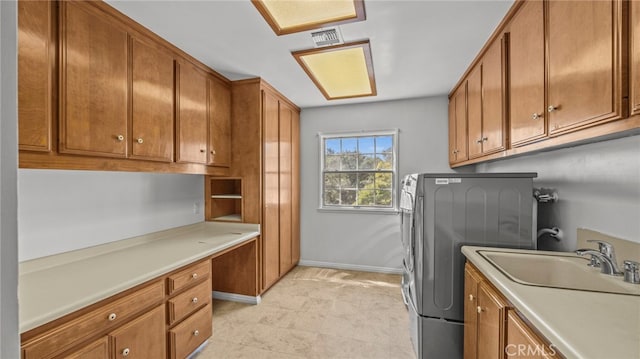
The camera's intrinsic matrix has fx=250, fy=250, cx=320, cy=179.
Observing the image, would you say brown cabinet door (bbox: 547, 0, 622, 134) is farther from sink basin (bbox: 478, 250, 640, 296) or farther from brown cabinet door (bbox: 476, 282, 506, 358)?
brown cabinet door (bbox: 476, 282, 506, 358)

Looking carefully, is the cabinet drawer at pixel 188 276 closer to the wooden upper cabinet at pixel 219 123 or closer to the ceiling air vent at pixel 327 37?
the wooden upper cabinet at pixel 219 123

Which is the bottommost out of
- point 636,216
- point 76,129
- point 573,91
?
point 636,216

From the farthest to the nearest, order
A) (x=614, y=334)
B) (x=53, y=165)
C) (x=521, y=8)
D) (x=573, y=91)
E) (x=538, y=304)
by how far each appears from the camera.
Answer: (x=521, y=8), (x=53, y=165), (x=573, y=91), (x=538, y=304), (x=614, y=334)

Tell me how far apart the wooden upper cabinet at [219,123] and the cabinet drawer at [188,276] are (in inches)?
40.2

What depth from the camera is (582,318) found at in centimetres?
86

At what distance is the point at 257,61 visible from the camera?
2377 millimetres

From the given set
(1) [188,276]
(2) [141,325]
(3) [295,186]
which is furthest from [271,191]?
(2) [141,325]

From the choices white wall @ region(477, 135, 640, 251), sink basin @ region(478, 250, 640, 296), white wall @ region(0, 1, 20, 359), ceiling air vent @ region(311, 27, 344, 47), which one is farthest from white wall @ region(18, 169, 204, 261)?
white wall @ region(477, 135, 640, 251)

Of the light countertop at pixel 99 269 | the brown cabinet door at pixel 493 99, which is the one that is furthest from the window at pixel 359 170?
the light countertop at pixel 99 269

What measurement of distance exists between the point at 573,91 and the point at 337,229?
121 inches

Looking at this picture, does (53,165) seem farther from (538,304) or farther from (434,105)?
(434,105)

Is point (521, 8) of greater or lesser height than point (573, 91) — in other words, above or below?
above

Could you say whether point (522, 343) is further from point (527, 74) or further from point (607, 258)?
point (527, 74)

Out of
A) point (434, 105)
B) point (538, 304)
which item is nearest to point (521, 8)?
point (538, 304)
